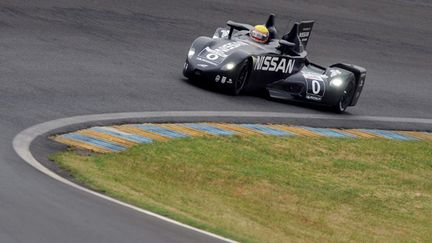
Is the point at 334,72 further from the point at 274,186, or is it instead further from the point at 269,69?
the point at 274,186

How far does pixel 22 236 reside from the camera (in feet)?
25.6

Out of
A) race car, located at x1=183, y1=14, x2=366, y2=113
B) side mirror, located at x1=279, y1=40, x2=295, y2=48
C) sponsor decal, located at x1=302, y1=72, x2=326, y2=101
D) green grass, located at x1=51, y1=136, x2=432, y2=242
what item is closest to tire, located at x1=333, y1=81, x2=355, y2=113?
race car, located at x1=183, y1=14, x2=366, y2=113

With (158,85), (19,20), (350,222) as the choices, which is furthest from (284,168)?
(19,20)

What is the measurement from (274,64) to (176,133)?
159 inches

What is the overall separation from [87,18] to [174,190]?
1011 centimetres

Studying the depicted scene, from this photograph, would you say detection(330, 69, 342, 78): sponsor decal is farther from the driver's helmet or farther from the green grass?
the green grass

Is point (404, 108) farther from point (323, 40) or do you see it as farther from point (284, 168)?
point (284, 168)

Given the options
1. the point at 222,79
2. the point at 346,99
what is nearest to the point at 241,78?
the point at 222,79

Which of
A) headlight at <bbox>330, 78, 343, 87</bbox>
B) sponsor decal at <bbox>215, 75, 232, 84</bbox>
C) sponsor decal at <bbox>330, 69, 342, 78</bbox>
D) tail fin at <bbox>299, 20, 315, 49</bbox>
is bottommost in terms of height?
sponsor decal at <bbox>215, 75, 232, 84</bbox>

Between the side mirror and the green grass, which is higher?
the side mirror

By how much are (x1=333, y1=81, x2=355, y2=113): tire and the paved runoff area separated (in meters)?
0.90

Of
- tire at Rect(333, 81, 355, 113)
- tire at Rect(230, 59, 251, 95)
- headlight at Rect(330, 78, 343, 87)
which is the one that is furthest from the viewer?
tire at Rect(333, 81, 355, 113)

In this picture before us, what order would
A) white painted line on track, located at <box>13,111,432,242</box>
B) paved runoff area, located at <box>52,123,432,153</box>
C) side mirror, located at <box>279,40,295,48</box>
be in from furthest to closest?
side mirror, located at <box>279,40,295,48</box> → paved runoff area, located at <box>52,123,432,153</box> → white painted line on track, located at <box>13,111,432,242</box>

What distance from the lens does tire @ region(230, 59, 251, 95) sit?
17120mm
